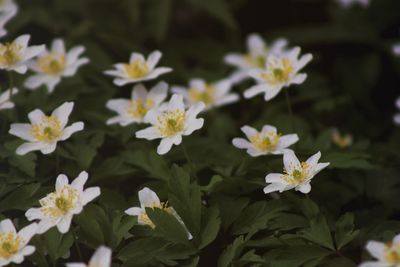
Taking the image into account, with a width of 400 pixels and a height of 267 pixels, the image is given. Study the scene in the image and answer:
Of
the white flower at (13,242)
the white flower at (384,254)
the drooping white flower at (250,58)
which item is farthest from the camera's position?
the drooping white flower at (250,58)

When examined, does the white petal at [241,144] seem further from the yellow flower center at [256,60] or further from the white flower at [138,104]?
the yellow flower center at [256,60]

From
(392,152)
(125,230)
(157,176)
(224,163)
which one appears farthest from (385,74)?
(125,230)

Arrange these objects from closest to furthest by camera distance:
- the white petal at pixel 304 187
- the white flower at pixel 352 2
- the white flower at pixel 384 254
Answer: the white flower at pixel 384 254, the white petal at pixel 304 187, the white flower at pixel 352 2

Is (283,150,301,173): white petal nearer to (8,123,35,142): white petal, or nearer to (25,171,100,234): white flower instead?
(25,171,100,234): white flower

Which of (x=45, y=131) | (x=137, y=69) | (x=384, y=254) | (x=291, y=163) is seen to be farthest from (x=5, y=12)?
(x=384, y=254)

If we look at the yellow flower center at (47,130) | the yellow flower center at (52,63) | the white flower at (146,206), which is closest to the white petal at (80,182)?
the white flower at (146,206)

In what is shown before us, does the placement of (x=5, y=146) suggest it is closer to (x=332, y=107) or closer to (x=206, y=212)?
(x=206, y=212)

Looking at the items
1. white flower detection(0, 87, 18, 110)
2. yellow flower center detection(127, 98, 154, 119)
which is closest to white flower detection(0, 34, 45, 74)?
white flower detection(0, 87, 18, 110)
